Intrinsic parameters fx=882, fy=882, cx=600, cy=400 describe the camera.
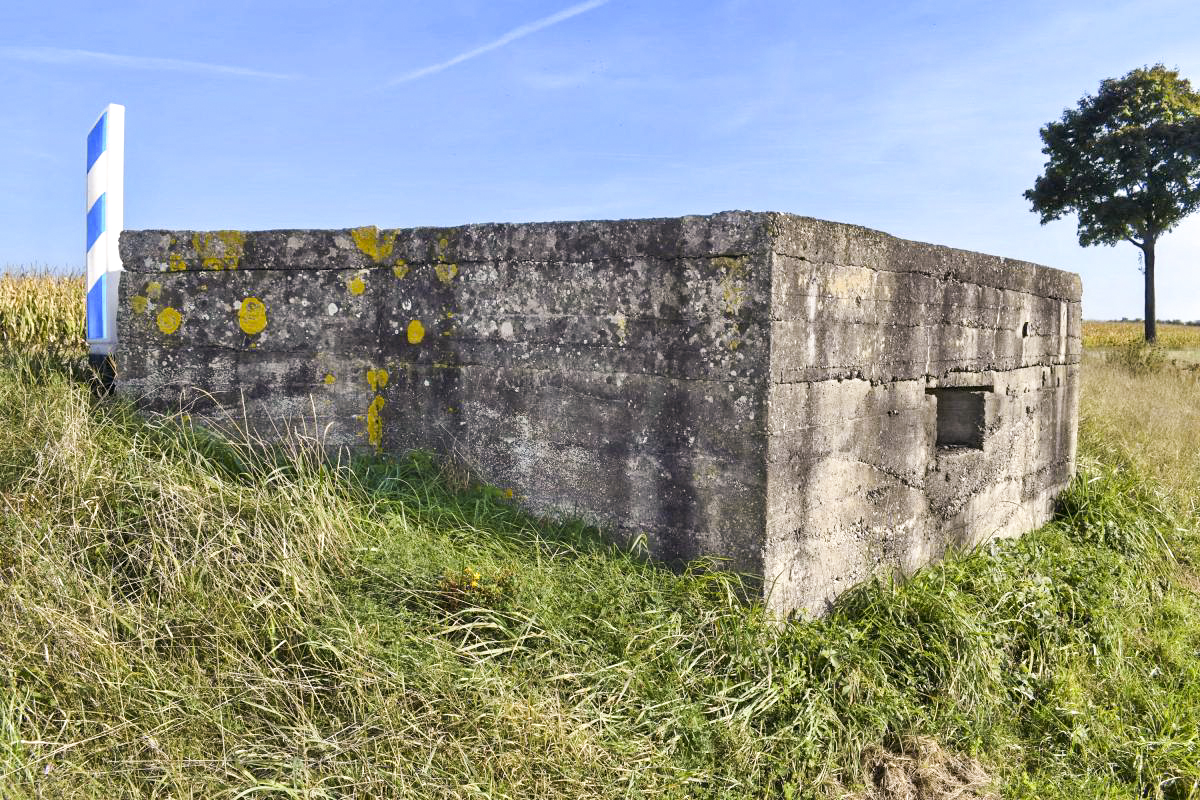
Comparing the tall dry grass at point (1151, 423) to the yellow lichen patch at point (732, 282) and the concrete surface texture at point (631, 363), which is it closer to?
the concrete surface texture at point (631, 363)

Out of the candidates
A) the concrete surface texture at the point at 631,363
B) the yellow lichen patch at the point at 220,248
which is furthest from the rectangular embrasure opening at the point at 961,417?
the yellow lichen patch at the point at 220,248

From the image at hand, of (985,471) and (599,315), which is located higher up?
(599,315)

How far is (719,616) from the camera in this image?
3.55 metres

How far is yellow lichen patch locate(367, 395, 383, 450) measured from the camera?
14.8ft

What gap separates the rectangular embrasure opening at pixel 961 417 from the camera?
18.4 ft

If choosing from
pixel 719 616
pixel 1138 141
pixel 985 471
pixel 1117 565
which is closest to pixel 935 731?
pixel 719 616

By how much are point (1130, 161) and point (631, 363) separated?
23753 mm

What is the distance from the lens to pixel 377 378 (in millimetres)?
4496

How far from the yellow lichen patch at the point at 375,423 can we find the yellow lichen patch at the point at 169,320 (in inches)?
47.1

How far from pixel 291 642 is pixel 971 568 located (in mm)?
3736

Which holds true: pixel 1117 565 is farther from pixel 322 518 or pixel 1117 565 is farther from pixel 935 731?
pixel 322 518

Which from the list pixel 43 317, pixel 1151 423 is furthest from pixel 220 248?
pixel 1151 423

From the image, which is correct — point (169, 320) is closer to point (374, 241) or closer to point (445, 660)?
point (374, 241)

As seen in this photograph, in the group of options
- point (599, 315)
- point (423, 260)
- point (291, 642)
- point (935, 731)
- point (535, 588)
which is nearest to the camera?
point (291, 642)
